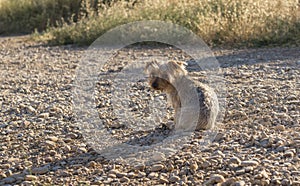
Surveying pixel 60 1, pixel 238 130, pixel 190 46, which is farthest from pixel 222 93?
pixel 60 1

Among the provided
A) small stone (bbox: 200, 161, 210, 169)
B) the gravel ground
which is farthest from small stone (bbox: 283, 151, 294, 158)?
small stone (bbox: 200, 161, 210, 169)

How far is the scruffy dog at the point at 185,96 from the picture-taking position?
5.11 metres

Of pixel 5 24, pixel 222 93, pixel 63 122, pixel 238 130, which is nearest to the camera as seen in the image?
pixel 238 130

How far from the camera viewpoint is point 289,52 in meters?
9.34

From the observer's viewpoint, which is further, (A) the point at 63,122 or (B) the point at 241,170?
(A) the point at 63,122

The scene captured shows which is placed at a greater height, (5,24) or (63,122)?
(5,24)

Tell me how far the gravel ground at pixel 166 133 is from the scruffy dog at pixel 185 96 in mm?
156

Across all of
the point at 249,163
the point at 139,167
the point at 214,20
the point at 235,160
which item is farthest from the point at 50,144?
the point at 214,20

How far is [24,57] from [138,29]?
2.26m

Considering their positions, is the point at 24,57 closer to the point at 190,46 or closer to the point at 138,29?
the point at 138,29

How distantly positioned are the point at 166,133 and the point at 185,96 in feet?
1.31

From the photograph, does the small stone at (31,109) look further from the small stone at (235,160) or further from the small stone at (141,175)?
the small stone at (235,160)

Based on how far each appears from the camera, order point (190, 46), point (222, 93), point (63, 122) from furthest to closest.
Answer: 1. point (190, 46)
2. point (222, 93)
3. point (63, 122)

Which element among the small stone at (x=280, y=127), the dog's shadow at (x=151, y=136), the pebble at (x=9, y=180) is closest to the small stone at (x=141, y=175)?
the dog's shadow at (x=151, y=136)
